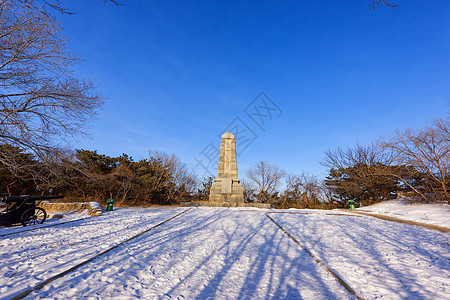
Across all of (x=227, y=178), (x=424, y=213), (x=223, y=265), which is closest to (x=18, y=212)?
(x=223, y=265)

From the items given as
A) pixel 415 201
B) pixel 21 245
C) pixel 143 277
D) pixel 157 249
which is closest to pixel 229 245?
pixel 157 249

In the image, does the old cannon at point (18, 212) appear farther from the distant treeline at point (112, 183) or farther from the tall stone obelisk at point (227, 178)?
the tall stone obelisk at point (227, 178)

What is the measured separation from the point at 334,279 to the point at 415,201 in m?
12.4

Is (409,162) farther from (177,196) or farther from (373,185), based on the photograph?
(177,196)

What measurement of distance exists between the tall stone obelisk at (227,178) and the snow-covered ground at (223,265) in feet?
31.7

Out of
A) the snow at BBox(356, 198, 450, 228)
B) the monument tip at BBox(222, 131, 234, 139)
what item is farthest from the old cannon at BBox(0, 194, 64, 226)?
the snow at BBox(356, 198, 450, 228)

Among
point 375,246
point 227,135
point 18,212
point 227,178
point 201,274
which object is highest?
point 227,135

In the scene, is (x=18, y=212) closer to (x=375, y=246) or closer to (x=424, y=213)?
(x=375, y=246)

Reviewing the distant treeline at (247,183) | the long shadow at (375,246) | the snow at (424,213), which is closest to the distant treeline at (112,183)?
the distant treeline at (247,183)

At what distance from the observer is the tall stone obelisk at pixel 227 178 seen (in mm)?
→ 14914

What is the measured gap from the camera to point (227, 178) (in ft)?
50.4

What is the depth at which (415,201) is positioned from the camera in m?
11.5

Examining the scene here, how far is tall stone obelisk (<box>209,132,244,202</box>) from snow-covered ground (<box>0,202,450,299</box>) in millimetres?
9673

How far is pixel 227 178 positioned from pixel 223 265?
1207 centimetres
